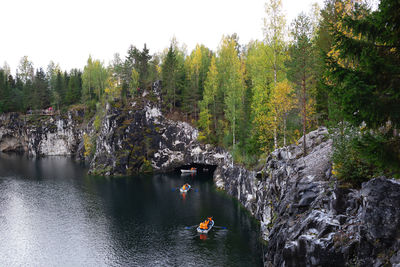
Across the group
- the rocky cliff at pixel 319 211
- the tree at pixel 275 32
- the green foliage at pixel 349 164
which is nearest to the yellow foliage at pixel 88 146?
the rocky cliff at pixel 319 211

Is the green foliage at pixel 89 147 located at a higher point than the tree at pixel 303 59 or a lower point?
lower

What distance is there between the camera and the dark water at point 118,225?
30906mm

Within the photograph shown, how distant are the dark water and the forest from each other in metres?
13.2

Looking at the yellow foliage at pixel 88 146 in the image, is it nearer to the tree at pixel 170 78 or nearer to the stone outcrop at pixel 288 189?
the stone outcrop at pixel 288 189

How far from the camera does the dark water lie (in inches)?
1217

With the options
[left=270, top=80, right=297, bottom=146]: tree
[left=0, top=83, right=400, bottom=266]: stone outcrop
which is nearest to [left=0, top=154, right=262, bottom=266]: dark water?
[left=0, top=83, right=400, bottom=266]: stone outcrop

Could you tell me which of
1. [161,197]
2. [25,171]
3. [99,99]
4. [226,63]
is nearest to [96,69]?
[99,99]

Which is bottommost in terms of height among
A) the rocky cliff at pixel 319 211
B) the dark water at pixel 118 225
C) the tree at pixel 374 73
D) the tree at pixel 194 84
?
the dark water at pixel 118 225

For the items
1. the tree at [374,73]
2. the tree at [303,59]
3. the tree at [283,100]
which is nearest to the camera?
the tree at [374,73]

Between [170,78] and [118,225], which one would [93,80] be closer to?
[170,78]

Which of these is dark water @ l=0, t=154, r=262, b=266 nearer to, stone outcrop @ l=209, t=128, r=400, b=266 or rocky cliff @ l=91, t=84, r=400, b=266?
rocky cliff @ l=91, t=84, r=400, b=266

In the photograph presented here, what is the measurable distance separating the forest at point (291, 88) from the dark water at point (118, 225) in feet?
43.3

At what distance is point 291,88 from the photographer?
33.2 meters

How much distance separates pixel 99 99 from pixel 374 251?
10787 cm
